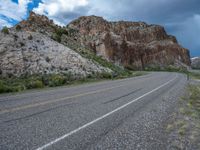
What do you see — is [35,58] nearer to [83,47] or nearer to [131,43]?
[83,47]

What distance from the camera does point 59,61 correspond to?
2814 cm

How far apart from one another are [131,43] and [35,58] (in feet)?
320

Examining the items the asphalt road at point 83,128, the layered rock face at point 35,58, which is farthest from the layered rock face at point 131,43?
the asphalt road at point 83,128

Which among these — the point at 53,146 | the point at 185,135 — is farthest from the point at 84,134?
the point at 185,135

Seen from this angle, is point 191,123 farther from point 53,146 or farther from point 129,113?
point 53,146

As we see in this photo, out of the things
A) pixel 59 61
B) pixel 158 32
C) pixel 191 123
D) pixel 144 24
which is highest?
pixel 144 24

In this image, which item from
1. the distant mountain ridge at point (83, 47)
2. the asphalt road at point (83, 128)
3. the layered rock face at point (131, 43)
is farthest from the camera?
the layered rock face at point (131, 43)

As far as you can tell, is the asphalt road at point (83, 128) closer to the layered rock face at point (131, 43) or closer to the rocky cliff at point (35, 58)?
the rocky cliff at point (35, 58)

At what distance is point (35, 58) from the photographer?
2634 cm

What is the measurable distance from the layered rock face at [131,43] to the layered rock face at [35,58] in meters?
62.4

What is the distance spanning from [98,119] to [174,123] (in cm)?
234

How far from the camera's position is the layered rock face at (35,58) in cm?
2403

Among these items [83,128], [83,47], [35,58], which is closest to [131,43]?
[83,47]

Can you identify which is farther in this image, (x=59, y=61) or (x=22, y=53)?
(x=59, y=61)
